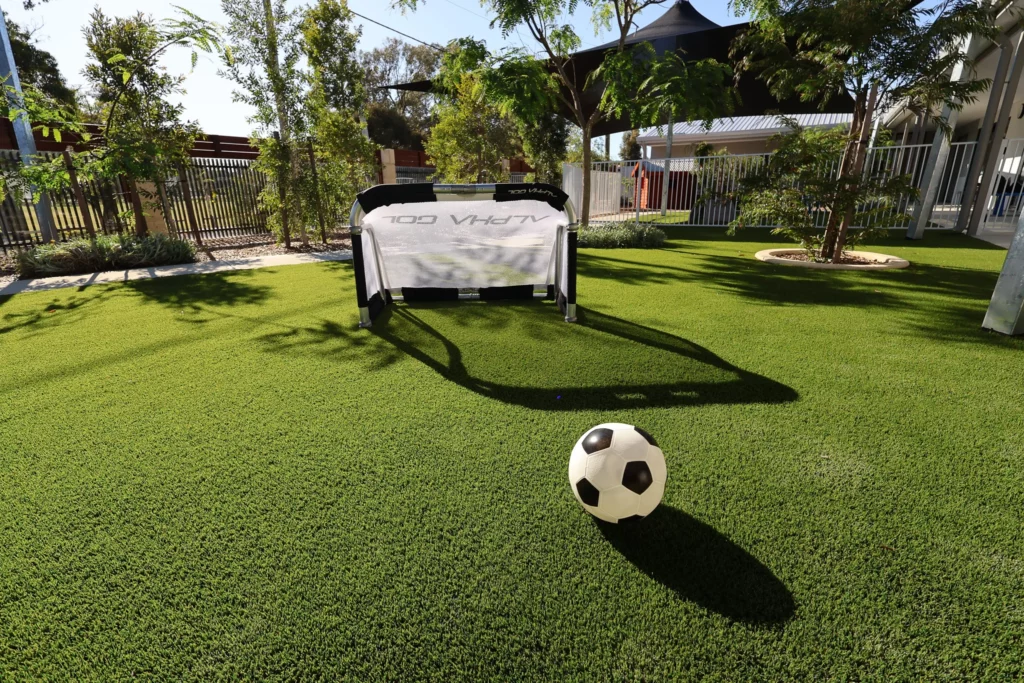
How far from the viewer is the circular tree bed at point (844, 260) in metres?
7.68

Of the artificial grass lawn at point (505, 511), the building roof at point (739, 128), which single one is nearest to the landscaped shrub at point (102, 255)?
the artificial grass lawn at point (505, 511)

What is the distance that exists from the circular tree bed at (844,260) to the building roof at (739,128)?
16964mm

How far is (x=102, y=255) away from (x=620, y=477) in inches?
438

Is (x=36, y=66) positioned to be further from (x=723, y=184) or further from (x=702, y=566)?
(x=702, y=566)

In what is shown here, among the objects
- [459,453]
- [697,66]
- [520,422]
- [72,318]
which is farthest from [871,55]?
[72,318]

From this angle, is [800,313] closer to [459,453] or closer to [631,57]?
[459,453]

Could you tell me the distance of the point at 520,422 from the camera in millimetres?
3039

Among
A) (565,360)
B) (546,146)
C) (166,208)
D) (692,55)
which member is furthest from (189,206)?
(692,55)

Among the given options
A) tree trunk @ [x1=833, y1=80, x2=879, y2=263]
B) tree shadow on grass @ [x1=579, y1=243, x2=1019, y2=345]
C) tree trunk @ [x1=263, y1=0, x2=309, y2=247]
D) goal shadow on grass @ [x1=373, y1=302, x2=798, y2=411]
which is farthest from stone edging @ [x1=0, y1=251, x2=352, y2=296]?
tree trunk @ [x1=833, y1=80, x2=879, y2=263]

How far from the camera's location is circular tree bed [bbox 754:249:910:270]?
768 cm

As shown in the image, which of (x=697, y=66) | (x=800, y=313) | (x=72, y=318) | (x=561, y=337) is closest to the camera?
(x=561, y=337)

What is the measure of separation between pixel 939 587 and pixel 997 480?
1046mm

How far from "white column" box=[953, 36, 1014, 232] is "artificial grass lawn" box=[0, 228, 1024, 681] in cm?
925

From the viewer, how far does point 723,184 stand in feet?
51.1
